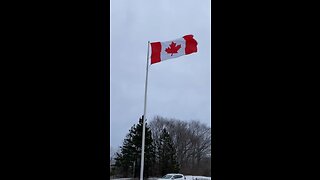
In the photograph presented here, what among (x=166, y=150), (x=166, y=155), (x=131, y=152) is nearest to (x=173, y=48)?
(x=131, y=152)

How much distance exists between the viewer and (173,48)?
8.02 meters

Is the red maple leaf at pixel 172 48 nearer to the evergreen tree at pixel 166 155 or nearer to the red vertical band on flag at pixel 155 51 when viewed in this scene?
the red vertical band on flag at pixel 155 51

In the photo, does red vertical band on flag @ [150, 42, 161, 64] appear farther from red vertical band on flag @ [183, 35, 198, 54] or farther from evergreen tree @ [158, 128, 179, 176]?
evergreen tree @ [158, 128, 179, 176]

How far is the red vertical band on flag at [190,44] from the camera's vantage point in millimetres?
7836

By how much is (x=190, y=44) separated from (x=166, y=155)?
1437 centimetres

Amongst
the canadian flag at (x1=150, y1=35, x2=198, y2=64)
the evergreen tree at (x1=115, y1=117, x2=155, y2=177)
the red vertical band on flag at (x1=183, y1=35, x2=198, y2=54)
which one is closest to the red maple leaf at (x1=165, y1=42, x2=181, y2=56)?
the canadian flag at (x1=150, y1=35, x2=198, y2=64)

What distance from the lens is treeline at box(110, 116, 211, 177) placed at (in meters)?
19.9

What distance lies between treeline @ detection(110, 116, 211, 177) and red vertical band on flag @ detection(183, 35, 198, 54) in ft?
37.4

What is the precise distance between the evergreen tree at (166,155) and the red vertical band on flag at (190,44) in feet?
44.7
